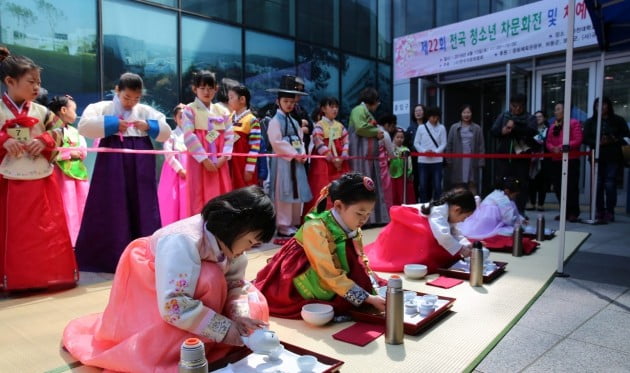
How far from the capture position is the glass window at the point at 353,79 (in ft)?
30.9

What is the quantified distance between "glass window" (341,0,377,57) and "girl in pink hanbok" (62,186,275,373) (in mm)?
8210

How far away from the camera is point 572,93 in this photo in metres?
7.45

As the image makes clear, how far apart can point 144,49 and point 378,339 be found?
18.7 ft

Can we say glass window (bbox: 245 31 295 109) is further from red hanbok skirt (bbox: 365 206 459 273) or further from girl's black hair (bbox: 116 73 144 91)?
red hanbok skirt (bbox: 365 206 459 273)

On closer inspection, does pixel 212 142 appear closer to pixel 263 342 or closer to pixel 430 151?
pixel 263 342

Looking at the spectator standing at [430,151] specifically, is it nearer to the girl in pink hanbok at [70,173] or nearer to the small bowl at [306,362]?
the girl in pink hanbok at [70,173]

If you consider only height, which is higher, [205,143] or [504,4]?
[504,4]

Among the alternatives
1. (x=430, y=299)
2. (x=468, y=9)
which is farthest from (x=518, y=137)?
(x=468, y=9)

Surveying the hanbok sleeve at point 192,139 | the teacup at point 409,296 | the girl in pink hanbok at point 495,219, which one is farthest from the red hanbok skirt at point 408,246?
the hanbok sleeve at point 192,139

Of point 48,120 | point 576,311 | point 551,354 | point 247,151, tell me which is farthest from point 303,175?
point 551,354

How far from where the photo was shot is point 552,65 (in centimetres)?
747

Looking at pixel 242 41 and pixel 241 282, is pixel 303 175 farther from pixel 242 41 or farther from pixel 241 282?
pixel 242 41

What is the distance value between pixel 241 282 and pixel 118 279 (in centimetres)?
49

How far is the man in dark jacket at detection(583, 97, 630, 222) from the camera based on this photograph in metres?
5.91
